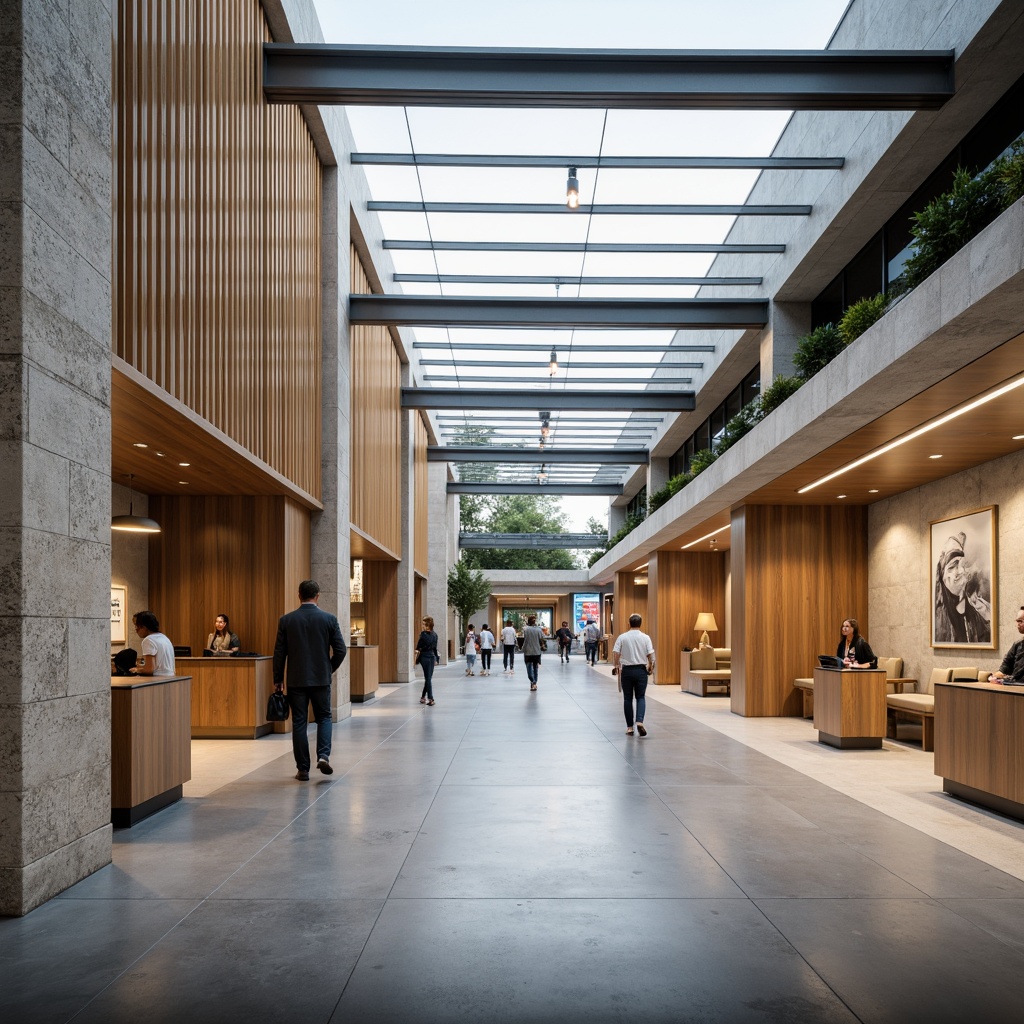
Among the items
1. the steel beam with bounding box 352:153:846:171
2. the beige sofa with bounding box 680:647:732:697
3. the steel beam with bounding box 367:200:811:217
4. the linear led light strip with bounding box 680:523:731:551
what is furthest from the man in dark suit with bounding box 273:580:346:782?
the beige sofa with bounding box 680:647:732:697

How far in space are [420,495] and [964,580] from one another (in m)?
18.3

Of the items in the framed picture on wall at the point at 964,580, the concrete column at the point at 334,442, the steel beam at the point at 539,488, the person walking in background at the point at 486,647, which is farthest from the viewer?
the steel beam at the point at 539,488

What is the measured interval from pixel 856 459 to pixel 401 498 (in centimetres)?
1437

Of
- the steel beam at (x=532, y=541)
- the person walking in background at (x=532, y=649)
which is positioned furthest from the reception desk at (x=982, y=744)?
the steel beam at (x=532, y=541)

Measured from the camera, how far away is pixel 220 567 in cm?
1210

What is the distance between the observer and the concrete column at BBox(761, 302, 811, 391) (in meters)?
15.0

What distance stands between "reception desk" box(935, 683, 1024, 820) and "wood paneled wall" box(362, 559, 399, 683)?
16.3m

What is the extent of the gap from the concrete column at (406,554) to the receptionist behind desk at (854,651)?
12.8 metres

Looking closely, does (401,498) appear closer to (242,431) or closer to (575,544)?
(242,431)

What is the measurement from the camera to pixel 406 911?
462cm

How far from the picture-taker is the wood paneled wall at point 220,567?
12.0 m

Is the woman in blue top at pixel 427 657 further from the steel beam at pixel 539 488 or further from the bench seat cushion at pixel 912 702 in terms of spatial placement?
the steel beam at pixel 539 488

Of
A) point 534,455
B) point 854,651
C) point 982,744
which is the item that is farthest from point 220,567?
point 534,455

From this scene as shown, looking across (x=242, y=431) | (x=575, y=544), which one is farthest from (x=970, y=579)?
(x=575, y=544)
